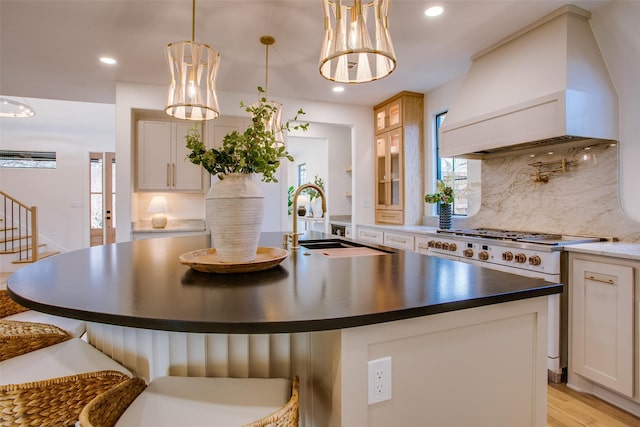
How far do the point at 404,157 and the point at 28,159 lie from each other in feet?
25.4

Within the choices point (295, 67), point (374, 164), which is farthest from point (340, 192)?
point (295, 67)

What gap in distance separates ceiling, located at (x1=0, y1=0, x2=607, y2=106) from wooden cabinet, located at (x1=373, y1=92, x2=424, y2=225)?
1.15 ft

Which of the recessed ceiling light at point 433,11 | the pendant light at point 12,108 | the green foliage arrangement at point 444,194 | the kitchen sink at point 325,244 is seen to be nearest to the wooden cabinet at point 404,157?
the green foliage arrangement at point 444,194

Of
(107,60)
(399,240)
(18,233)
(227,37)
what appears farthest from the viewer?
(18,233)

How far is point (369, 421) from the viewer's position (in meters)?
0.84

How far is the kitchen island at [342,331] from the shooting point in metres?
0.80

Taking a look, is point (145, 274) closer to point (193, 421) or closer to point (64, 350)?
point (64, 350)

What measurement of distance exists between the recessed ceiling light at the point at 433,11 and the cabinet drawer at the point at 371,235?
2.40 m

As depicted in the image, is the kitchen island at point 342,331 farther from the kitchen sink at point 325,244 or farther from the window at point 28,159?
the window at point 28,159

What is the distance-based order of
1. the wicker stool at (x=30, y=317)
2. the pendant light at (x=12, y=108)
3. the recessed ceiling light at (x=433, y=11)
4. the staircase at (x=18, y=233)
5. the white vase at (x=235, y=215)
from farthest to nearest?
the staircase at (x=18, y=233) → the pendant light at (x=12, y=108) → the recessed ceiling light at (x=433, y=11) → the wicker stool at (x=30, y=317) → the white vase at (x=235, y=215)

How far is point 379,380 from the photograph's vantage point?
33.2 inches

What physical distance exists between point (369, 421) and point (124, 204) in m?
3.85

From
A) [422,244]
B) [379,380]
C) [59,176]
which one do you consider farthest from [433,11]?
[59,176]

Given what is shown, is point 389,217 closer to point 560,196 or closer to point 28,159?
point 560,196
